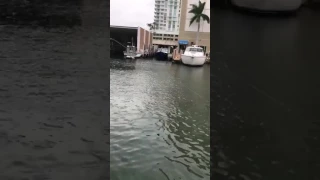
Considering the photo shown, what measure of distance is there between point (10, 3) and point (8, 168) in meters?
2.98

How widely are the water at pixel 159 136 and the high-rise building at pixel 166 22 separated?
93.3 feet

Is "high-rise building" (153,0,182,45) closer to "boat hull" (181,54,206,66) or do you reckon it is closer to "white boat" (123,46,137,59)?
"white boat" (123,46,137,59)

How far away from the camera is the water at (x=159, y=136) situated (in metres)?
4.12

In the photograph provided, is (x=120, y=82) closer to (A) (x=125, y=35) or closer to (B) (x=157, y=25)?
(A) (x=125, y=35)

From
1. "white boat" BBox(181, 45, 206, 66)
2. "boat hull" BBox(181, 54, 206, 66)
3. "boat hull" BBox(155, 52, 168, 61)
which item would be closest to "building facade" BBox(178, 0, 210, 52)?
"boat hull" BBox(155, 52, 168, 61)

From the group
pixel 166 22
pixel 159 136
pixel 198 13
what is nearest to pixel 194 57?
pixel 198 13

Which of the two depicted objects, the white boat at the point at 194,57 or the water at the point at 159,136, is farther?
the white boat at the point at 194,57

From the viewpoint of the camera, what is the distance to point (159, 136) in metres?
5.68

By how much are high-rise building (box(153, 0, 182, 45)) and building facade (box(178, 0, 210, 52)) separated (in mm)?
7914
